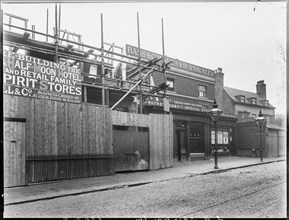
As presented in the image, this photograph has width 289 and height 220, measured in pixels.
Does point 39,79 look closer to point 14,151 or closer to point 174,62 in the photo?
point 14,151

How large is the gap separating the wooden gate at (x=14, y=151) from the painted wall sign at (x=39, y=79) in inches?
51.3

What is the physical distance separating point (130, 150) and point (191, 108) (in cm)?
937

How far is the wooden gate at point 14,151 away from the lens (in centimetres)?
986

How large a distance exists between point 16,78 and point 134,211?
24.2 feet

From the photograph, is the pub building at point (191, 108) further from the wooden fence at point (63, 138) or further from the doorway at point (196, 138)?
the wooden fence at point (63, 138)

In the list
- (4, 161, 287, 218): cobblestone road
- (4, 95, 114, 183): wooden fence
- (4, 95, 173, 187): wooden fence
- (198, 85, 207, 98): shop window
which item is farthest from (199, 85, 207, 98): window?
(4, 161, 287, 218): cobblestone road

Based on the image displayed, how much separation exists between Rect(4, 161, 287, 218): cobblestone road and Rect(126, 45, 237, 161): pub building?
10392 mm

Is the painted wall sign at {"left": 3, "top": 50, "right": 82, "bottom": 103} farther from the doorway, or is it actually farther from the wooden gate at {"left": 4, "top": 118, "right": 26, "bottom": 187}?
the doorway

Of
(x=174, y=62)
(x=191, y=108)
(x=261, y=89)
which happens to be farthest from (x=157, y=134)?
(x=261, y=89)

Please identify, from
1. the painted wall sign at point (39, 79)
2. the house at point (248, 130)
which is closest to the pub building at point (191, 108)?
the house at point (248, 130)

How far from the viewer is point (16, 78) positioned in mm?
11227

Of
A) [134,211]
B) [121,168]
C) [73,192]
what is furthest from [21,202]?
[121,168]

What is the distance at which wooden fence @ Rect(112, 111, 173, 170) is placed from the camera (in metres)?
14.6


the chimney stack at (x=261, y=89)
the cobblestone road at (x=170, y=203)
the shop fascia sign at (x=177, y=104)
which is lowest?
the cobblestone road at (x=170, y=203)
